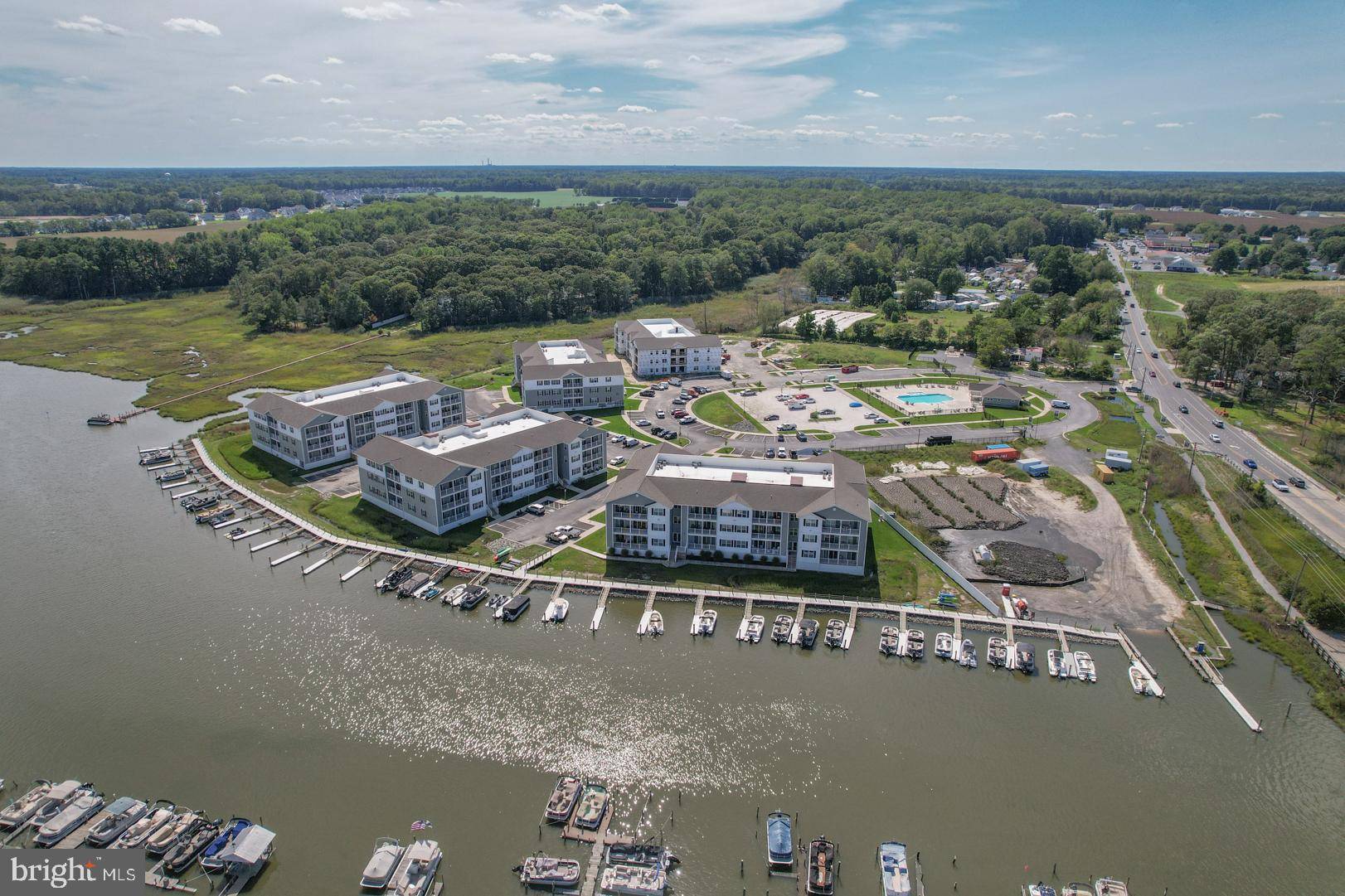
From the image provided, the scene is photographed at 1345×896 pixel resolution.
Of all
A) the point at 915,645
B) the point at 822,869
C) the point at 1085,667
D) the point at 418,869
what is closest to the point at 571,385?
the point at 915,645

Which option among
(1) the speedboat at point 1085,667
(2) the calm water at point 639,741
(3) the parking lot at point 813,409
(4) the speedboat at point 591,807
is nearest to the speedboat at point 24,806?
(2) the calm water at point 639,741

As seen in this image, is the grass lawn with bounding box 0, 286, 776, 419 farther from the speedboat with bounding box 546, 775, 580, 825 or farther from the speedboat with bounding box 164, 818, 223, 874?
the speedboat with bounding box 546, 775, 580, 825

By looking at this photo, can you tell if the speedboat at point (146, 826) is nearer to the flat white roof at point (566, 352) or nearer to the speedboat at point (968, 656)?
the speedboat at point (968, 656)

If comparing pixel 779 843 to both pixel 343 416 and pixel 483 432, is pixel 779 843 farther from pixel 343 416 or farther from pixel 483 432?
pixel 343 416

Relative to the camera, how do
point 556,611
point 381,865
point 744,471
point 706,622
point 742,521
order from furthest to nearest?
point 744,471
point 742,521
point 556,611
point 706,622
point 381,865

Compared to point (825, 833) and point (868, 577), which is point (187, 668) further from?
point (868, 577)

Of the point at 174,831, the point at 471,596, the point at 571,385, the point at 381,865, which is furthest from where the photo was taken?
the point at 571,385

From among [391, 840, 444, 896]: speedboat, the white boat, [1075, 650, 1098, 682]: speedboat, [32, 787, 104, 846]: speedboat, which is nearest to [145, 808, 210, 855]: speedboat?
[32, 787, 104, 846]: speedboat
